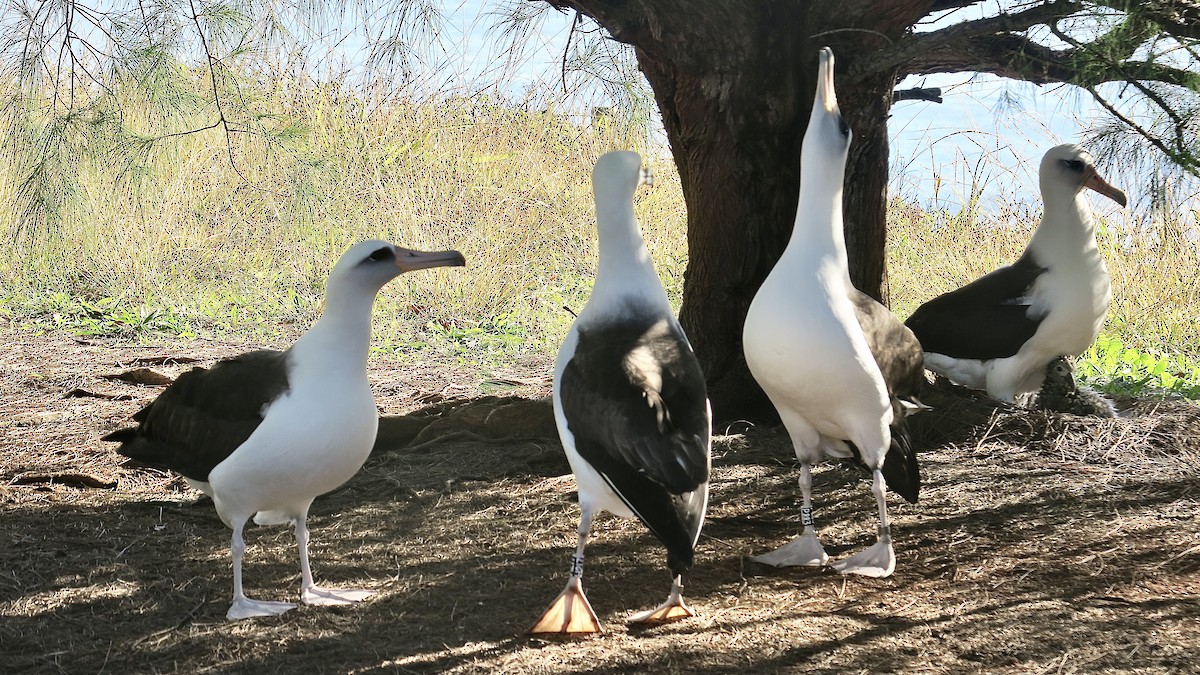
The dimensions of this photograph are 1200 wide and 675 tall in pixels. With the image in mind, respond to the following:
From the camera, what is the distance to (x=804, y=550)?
3312 millimetres

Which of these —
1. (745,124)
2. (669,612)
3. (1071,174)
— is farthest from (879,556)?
(1071,174)

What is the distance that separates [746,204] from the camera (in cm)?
448

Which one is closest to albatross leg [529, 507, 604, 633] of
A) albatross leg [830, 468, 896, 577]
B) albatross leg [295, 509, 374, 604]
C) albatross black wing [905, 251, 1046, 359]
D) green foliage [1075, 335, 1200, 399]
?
albatross leg [295, 509, 374, 604]

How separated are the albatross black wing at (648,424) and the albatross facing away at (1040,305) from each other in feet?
7.36

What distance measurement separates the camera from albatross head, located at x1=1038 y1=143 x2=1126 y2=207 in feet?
15.7

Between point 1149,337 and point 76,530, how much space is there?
6.26 meters

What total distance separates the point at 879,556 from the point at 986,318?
1896mm

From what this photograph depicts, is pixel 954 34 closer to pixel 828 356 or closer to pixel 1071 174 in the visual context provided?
pixel 1071 174

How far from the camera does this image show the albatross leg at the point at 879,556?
10.5 feet

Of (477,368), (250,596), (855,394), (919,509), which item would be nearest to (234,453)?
(250,596)

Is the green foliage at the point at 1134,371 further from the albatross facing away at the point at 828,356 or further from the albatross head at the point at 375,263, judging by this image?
the albatross head at the point at 375,263

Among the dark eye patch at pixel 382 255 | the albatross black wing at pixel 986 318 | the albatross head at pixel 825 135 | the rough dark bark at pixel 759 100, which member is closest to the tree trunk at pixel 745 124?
the rough dark bark at pixel 759 100

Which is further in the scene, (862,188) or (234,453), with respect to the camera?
(862,188)

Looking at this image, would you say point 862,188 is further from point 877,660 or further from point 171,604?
point 171,604
